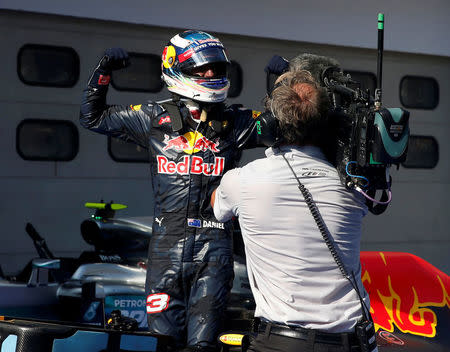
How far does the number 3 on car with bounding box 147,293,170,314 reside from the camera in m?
3.37

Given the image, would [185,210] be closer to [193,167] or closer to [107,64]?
[193,167]

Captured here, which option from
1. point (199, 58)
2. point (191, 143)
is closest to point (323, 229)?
point (191, 143)

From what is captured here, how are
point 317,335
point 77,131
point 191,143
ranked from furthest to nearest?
point 77,131, point 191,143, point 317,335

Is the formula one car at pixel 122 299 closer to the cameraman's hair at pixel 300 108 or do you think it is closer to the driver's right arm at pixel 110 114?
the cameraman's hair at pixel 300 108

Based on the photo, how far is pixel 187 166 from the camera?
3.46 metres

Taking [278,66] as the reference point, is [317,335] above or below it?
below

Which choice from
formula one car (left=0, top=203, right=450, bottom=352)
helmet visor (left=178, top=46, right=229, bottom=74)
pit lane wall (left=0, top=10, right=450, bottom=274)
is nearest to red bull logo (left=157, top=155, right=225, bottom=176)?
helmet visor (left=178, top=46, right=229, bottom=74)

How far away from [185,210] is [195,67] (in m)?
0.65

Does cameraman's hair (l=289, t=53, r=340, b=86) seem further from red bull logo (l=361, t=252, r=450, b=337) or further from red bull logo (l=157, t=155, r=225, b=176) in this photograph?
red bull logo (l=361, t=252, r=450, b=337)

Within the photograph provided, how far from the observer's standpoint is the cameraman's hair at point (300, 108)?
2.38 m

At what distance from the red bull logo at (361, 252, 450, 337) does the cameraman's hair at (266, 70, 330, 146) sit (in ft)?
5.59

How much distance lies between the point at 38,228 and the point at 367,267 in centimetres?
354

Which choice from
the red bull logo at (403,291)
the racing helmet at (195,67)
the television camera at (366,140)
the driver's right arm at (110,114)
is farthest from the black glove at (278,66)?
the red bull logo at (403,291)

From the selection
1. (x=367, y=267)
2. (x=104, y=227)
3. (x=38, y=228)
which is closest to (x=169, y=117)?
(x=367, y=267)
